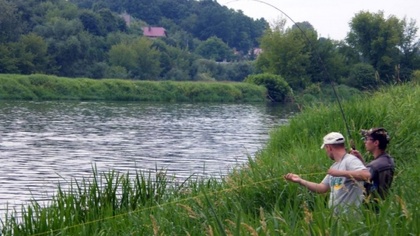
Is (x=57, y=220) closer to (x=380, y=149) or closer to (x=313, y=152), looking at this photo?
(x=380, y=149)

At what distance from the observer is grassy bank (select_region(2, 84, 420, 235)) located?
17.1 feet

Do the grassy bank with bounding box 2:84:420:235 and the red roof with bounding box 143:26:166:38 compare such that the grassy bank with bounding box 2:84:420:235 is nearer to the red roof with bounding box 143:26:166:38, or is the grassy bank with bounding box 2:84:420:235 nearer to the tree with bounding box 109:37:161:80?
the tree with bounding box 109:37:161:80

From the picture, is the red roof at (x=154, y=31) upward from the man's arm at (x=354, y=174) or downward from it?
upward

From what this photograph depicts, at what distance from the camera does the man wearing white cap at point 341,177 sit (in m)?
6.36

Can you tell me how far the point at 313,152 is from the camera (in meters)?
10.6

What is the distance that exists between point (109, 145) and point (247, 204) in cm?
1550

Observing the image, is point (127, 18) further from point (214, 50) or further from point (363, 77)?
point (363, 77)

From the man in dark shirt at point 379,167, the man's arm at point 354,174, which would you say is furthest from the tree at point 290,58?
the man's arm at point 354,174

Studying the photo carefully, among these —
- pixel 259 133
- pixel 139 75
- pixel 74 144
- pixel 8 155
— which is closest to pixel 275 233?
pixel 8 155

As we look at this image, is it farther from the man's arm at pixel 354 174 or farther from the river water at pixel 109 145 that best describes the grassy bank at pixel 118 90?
the man's arm at pixel 354 174

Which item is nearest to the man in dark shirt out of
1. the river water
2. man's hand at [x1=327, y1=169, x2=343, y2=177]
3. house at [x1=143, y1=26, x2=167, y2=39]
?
man's hand at [x1=327, y1=169, x2=343, y2=177]

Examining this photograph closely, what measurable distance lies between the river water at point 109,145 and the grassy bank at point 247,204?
1.29m

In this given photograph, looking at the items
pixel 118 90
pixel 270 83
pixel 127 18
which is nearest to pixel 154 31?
pixel 127 18

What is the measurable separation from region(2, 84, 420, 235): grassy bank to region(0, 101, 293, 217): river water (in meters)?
1.29
